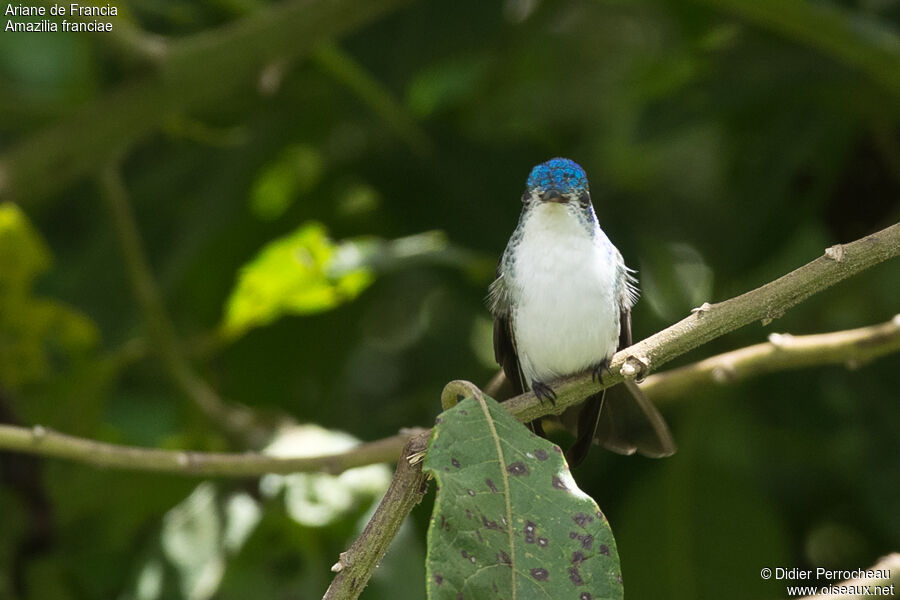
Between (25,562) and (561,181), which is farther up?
(561,181)

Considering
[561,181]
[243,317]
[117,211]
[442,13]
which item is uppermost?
[442,13]

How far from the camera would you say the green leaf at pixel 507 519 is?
1.60 meters

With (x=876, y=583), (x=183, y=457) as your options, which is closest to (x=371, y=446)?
(x=183, y=457)

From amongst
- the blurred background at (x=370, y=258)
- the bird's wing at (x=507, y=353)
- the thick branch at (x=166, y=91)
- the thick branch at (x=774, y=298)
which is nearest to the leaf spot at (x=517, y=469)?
the thick branch at (x=774, y=298)

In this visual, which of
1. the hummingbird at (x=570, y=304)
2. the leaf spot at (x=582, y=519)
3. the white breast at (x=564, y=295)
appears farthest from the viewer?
the white breast at (x=564, y=295)

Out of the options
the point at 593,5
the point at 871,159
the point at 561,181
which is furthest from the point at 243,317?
the point at 593,5

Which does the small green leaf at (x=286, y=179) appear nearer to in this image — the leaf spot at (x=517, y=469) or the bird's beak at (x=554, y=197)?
the bird's beak at (x=554, y=197)

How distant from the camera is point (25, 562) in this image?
3.54 m

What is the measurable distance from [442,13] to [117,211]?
4.66 feet

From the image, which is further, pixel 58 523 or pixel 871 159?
pixel 871 159

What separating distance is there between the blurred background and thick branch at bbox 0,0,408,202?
0.03ft

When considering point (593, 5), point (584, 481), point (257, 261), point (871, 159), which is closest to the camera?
point (257, 261)

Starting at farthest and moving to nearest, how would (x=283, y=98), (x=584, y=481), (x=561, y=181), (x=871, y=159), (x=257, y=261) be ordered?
1. (x=283, y=98)
2. (x=871, y=159)
3. (x=584, y=481)
4. (x=257, y=261)
5. (x=561, y=181)

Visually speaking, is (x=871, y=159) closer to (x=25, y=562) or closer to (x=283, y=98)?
(x=283, y=98)
